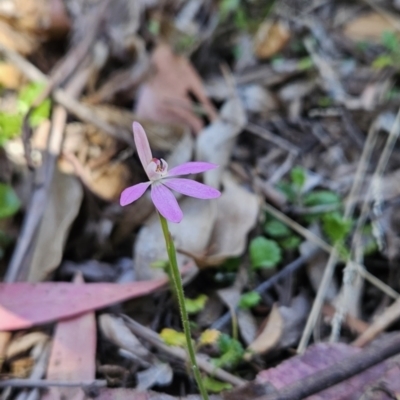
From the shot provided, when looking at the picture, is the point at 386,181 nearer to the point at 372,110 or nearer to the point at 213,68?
the point at 372,110

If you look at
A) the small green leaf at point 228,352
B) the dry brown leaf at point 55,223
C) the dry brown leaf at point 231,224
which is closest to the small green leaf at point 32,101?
the dry brown leaf at point 55,223

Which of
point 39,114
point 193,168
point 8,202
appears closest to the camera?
point 193,168

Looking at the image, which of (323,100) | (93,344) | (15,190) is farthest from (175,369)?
(323,100)

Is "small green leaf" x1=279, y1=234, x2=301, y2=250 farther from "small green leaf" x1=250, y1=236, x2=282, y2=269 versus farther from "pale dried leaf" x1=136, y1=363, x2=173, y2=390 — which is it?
"pale dried leaf" x1=136, y1=363, x2=173, y2=390

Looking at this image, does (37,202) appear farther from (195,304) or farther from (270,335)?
(270,335)

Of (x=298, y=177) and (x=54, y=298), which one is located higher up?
(x=298, y=177)

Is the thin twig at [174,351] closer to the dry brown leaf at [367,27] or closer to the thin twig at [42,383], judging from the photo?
the thin twig at [42,383]

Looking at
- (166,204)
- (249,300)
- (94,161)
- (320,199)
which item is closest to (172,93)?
(94,161)
